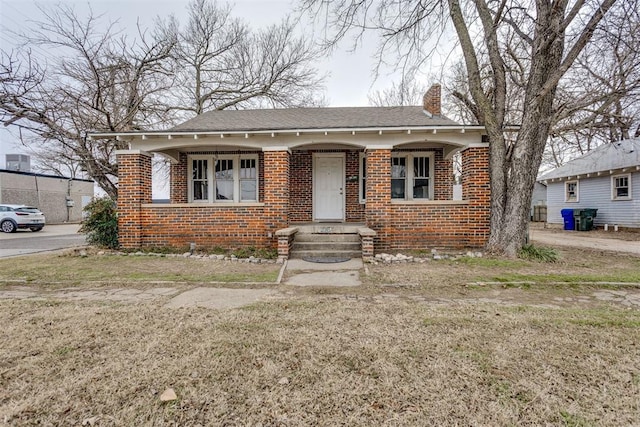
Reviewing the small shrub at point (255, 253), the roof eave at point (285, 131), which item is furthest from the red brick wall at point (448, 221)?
the small shrub at point (255, 253)

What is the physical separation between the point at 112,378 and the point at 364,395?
1886 mm

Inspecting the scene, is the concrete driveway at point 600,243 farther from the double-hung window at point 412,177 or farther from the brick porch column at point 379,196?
the brick porch column at point 379,196

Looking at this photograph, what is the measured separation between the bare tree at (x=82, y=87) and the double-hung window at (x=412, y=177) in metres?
9.19

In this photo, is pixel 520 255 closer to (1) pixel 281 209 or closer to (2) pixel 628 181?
(1) pixel 281 209

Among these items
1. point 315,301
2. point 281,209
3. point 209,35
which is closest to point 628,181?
point 281,209

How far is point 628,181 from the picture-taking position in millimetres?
14234

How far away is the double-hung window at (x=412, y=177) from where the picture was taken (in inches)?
389

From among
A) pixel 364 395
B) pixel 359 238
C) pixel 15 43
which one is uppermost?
pixel 15 43

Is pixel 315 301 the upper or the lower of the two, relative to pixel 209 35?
lower

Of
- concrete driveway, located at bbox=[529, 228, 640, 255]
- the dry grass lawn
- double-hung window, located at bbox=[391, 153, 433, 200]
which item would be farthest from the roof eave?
concrete driveway, located at bbox=[529, 228, 640, 255]

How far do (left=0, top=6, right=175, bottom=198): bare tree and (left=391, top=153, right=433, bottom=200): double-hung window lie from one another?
30.2ft

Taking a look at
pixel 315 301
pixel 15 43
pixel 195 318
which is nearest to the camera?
pixel 195 318

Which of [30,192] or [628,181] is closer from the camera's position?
[628,181]

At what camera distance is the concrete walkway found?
5223 mm
